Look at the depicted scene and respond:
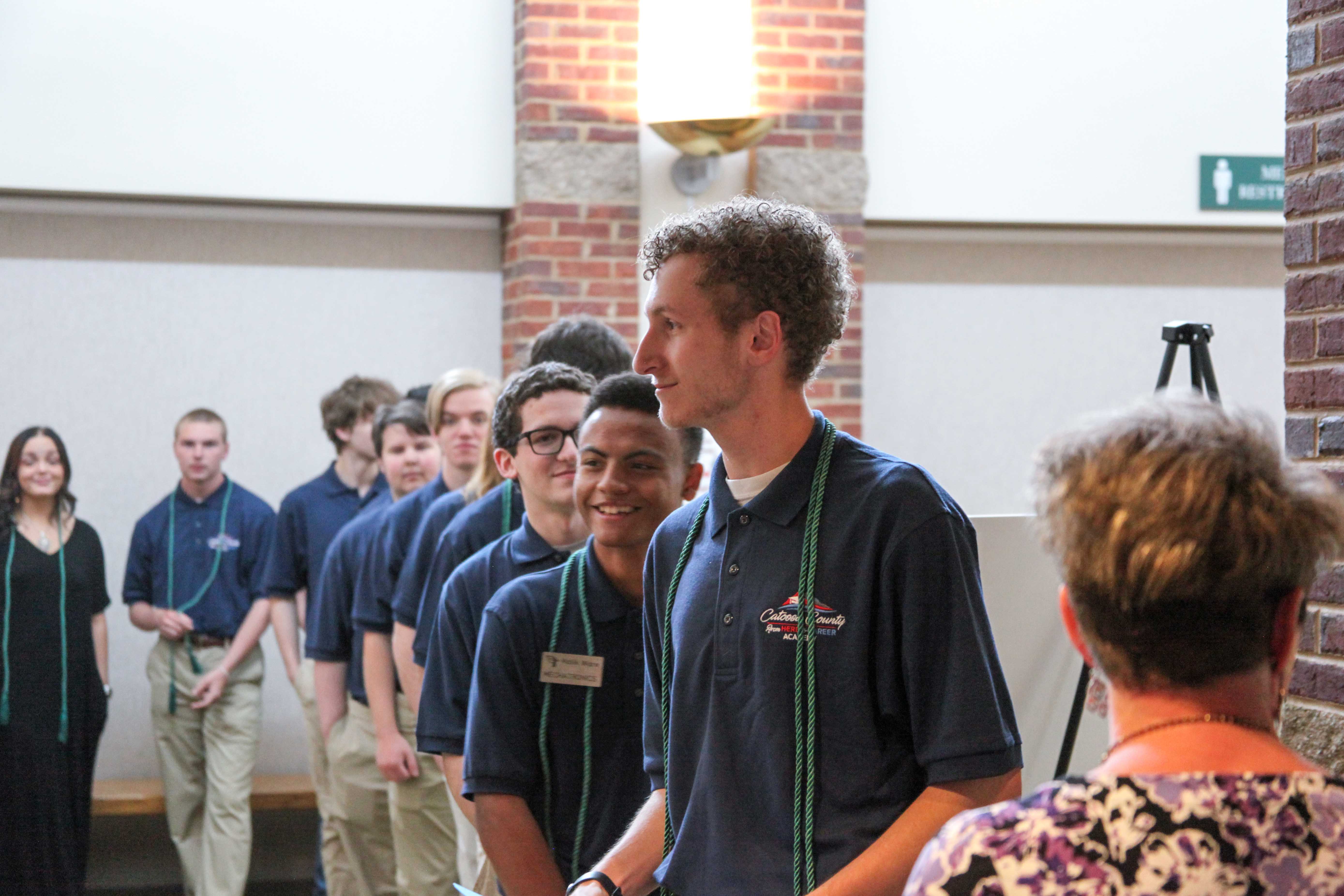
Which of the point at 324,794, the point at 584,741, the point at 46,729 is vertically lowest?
the point at 324,794

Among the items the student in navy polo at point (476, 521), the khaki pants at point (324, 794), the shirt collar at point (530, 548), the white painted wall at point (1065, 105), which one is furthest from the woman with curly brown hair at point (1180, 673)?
the white painted wall at point (1065, 105)

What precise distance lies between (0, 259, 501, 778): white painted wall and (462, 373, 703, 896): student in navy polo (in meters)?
3.68

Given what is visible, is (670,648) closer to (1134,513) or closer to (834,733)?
(834,733)

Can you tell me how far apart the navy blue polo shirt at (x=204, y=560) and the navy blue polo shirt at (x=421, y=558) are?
1.81m

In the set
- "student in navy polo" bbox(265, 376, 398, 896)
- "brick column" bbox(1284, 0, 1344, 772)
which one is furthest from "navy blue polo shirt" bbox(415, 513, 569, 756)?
"student in navy polo" bbox(265, 376, 398, 896)

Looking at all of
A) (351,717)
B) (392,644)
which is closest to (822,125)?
(392,644)

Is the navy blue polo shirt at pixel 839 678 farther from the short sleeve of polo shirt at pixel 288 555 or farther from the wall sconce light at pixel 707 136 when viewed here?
the short sleeve of polo shirt at pixel 288 555

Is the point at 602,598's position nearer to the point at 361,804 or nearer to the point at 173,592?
the point at 361,804

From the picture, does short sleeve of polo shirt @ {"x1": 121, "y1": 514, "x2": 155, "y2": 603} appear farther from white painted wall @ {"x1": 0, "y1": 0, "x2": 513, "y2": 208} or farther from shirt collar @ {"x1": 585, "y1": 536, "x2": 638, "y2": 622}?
shirt collar @ {"x1": 585, "y1": 536, "x2": 638, "y2": 622}

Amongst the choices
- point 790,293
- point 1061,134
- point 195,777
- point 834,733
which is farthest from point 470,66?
point 834,733

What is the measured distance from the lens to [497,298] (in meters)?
5.74

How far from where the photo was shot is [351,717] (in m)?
4.29

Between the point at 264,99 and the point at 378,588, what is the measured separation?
2232 mm

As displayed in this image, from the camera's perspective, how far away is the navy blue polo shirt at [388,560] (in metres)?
3.91
